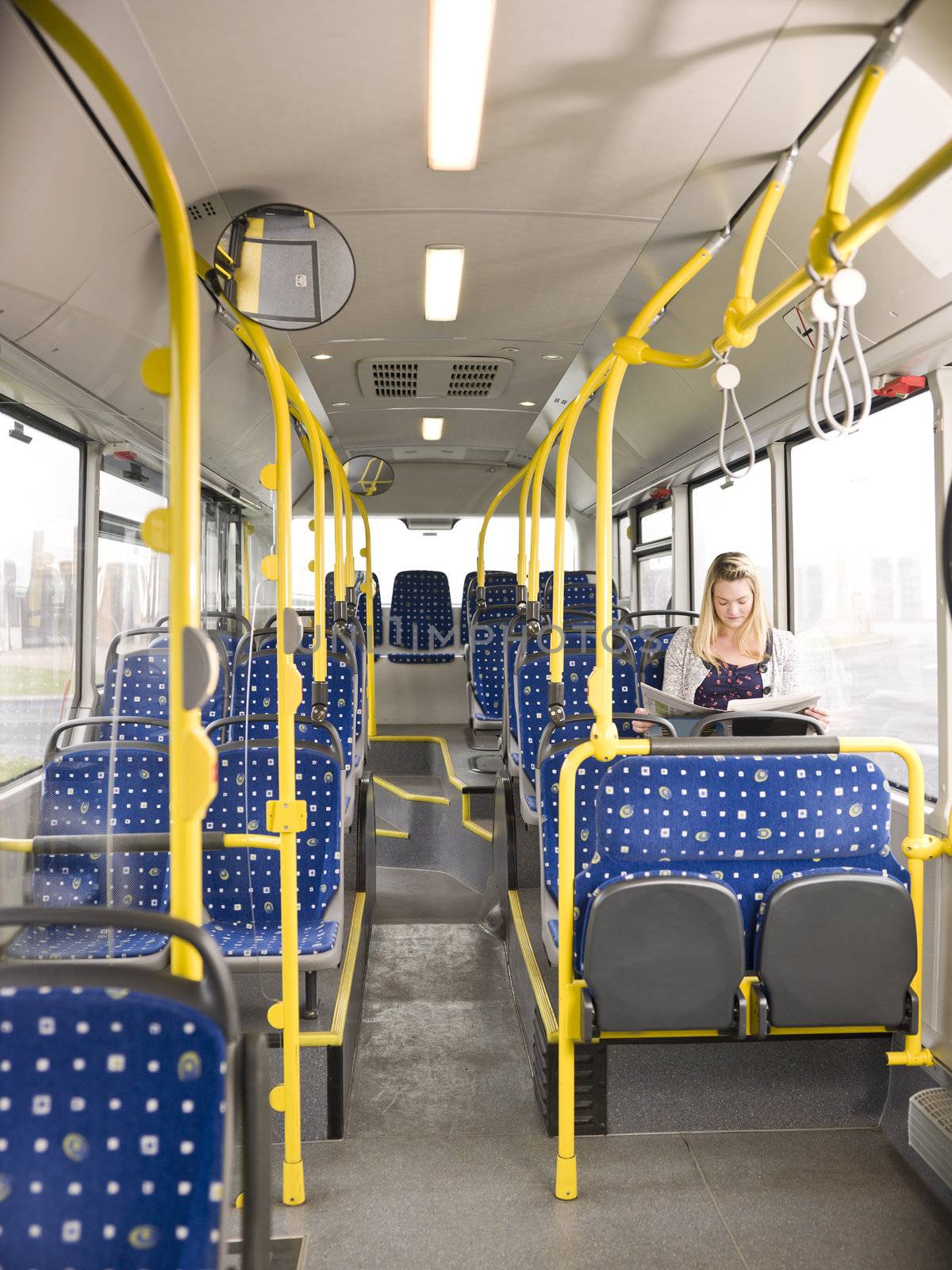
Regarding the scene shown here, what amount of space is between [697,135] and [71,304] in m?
1.98

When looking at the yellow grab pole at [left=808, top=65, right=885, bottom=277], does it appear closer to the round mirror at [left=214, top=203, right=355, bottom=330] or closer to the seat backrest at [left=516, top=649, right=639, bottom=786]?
the round mirror at [left=214, top=203, right=355, bottom=330]

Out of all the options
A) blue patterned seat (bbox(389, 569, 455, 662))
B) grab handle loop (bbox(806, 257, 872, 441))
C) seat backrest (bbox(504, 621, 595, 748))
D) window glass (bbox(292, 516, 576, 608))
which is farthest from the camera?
Answer: window glass (bbox(292, 516, 576, 608))

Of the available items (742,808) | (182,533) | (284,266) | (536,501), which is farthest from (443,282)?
(182,533)

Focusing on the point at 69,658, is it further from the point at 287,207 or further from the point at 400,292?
the point at 400,292

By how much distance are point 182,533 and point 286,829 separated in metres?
1.30

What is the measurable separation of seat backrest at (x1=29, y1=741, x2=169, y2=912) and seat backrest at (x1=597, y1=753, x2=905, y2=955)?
3.63ft

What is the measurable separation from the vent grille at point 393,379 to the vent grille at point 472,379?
26cm

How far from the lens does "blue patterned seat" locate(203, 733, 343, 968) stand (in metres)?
3.16

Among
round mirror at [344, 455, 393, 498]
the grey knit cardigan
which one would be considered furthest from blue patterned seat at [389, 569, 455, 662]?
the grey knit cardigan

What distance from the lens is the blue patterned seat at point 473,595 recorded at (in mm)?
8797

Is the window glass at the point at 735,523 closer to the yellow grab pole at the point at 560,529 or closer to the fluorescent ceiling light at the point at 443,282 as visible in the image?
the yellow grab pole at the point at 560,529

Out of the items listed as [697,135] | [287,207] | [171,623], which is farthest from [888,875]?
[287,207]

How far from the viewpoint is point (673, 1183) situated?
269 centimetres

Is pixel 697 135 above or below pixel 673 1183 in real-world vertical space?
above
